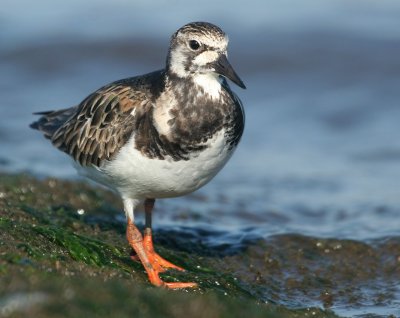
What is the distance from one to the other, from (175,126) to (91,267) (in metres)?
0.94

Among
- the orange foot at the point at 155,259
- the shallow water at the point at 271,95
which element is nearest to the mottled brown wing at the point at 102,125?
the orange foot at the point at 155,259

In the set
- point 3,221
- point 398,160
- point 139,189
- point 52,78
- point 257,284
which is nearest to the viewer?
point 3,221

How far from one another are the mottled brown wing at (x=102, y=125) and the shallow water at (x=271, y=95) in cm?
132

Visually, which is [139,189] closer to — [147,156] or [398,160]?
[147,156]

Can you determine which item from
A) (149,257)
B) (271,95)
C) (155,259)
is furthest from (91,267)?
(271,95)

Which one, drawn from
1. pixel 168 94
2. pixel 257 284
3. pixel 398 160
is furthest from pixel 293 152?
pixel 168 94

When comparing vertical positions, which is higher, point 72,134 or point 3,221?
point 72,134

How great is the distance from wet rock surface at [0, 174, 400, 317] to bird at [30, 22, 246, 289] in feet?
1.41

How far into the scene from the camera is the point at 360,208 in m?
7.34

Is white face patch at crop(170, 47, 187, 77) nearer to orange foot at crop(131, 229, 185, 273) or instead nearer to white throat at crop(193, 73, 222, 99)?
white throat at crop(193, 73, 222, 99)

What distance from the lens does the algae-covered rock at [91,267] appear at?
3.28m

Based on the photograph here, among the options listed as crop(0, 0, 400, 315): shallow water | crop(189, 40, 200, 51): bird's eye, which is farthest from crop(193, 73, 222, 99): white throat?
crop(0, 0, 400, 315): shallow water

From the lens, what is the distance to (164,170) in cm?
466

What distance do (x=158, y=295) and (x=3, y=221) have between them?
1378mm
